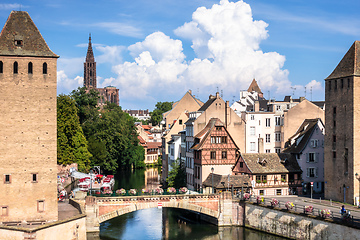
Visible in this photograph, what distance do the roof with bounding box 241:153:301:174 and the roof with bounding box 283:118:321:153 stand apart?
167cm

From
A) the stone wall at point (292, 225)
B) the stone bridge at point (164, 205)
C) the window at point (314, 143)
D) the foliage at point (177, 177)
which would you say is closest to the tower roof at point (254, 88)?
the foliage at point (177, 177)

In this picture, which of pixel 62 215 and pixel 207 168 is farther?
pixel 207 168

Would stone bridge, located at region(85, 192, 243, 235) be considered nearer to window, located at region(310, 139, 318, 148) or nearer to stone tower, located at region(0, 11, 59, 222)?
stone tower, located at region(0, 11, 59, 222)

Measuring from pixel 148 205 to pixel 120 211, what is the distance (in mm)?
2713

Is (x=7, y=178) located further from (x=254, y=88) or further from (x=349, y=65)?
(x=254, y=88)

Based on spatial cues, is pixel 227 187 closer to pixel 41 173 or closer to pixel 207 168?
pixel 207 168

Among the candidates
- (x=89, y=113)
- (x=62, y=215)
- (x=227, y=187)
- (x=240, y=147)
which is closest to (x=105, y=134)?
(x=89, y=113)

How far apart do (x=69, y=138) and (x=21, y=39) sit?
144ft

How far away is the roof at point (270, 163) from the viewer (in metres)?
60.4

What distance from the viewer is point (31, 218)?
42094mm

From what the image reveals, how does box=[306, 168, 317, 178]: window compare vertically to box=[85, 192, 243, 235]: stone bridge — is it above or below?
above

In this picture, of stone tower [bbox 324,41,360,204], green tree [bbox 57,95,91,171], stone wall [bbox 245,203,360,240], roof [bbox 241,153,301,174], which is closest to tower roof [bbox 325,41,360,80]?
stone tower [bbox 324,41,360,204]

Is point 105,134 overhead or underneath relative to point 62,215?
overhead

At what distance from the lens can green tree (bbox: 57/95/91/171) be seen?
271 feet
